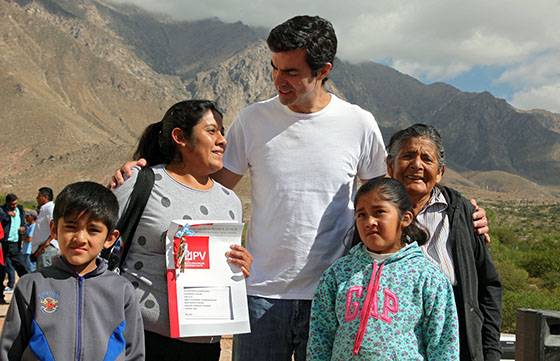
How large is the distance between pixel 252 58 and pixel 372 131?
19128 cm

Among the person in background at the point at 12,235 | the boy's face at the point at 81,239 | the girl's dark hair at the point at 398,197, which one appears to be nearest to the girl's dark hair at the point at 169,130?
the boy's face at the point at 81,239

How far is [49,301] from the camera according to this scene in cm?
273

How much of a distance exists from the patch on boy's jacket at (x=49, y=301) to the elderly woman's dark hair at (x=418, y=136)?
1.67m

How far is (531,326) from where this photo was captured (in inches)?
117

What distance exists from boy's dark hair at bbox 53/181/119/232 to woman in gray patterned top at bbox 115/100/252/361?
0.30 feet

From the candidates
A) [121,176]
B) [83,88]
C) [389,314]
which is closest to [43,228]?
[121,176]

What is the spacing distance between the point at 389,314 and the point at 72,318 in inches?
50.0

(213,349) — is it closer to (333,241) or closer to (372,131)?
(333,241)

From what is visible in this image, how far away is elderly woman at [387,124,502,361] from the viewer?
3158 millimetres

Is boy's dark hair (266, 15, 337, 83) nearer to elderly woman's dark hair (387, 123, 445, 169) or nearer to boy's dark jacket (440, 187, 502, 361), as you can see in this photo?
elderly woman's dark hair (387, 123, 445, 169)

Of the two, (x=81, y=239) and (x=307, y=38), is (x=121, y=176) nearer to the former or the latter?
(x=81, y=239)

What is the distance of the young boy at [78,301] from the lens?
269cm

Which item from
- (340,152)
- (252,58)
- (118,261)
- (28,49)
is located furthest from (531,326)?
(252,58)

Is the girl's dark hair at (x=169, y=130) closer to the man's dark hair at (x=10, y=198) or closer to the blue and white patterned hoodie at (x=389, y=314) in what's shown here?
the blue and white patterned hoodie at (x=389, y=314)
